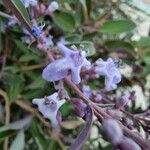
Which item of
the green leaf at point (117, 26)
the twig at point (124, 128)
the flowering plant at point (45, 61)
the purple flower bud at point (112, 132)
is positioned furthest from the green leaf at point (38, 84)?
the purple flower bud at point (112, 132)

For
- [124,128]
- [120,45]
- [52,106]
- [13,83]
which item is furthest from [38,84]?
[124,128]

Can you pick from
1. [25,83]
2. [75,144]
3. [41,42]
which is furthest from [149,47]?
[75,144]

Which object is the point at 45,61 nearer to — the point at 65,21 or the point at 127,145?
the point at 65,21

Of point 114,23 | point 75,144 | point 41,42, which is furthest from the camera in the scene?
point 114,23

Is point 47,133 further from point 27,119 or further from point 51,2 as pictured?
point 51,2

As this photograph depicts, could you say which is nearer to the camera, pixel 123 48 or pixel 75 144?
pixel 75 144
